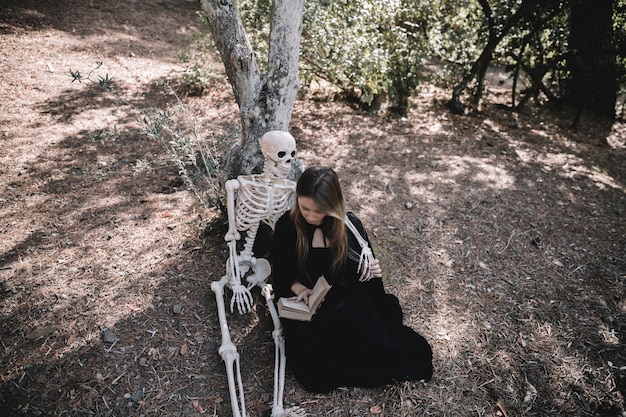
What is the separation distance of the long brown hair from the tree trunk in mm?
6341

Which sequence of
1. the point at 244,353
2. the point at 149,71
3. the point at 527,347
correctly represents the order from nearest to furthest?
the point at 244,353
the point at 527,347
the point at 149,71

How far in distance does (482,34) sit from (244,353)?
712cm

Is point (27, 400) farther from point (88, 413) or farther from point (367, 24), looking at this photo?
point (367, 24)

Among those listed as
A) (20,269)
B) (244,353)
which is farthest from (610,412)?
(20,269)

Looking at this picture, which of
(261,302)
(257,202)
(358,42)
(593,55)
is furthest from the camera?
(593,55)

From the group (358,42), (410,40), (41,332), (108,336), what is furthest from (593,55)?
(41,332)

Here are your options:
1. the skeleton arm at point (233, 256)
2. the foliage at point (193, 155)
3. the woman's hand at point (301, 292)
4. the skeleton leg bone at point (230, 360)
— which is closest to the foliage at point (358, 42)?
the foliage at point (193, 155)

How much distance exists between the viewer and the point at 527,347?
299 cm

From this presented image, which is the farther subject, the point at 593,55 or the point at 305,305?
the point at 593,55

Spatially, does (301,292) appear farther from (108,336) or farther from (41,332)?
(41,332)

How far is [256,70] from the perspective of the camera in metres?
3.19

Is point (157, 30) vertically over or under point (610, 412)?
over

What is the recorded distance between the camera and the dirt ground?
257 cm

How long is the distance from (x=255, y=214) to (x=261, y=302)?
2.85 feet
